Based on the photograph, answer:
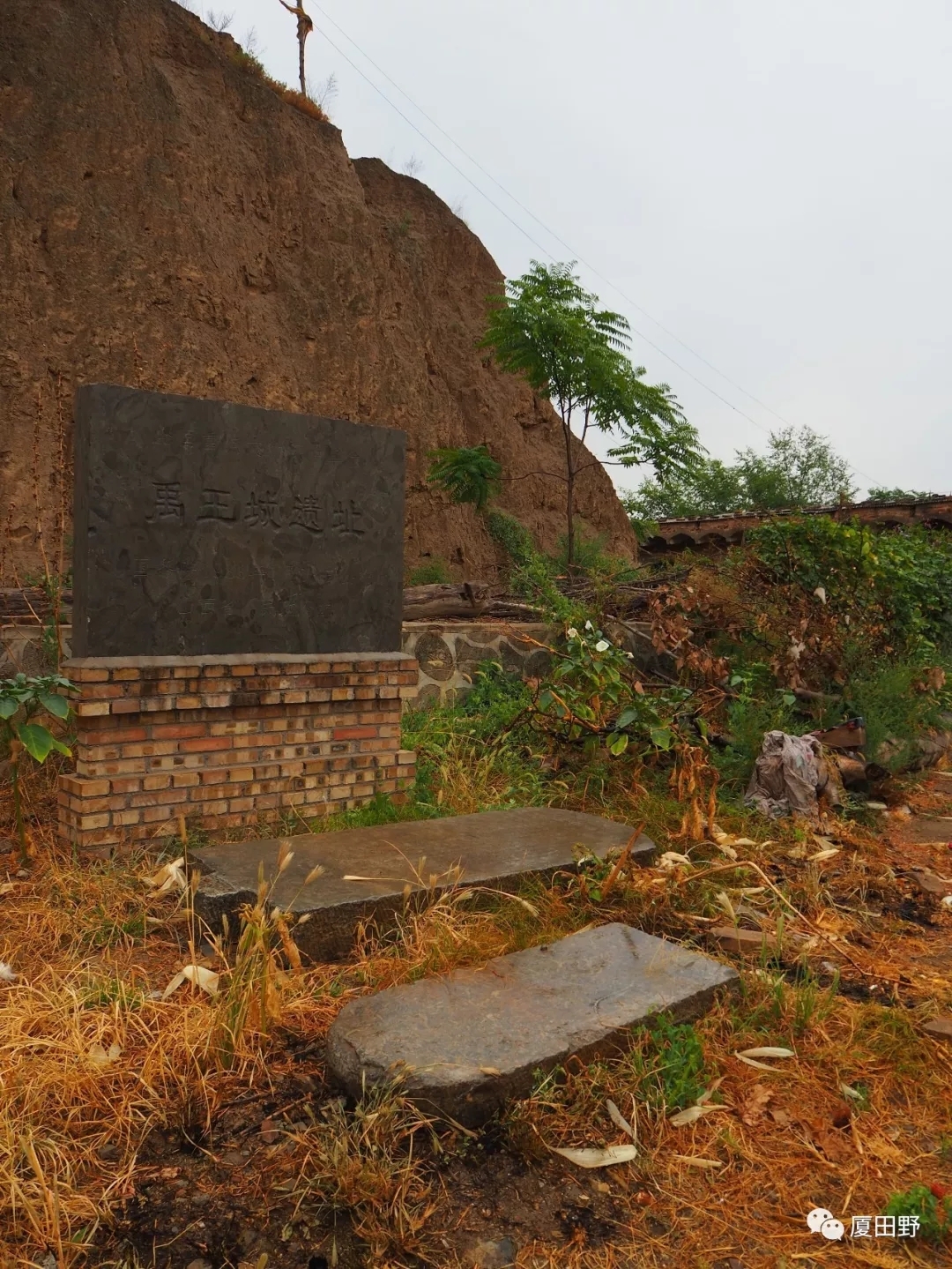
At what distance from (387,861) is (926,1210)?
2.30m

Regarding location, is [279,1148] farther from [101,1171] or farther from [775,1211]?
[775,1211]

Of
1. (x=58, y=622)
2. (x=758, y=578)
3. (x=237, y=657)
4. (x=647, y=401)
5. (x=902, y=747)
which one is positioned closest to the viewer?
(x=237, y=657)

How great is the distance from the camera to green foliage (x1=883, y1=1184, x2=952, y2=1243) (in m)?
2.12

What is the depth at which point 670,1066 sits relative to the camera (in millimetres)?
2662

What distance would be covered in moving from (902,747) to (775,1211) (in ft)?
17.8

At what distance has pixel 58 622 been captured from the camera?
5344 millimetres

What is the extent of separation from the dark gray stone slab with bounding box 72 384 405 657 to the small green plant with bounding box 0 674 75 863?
0.29 m

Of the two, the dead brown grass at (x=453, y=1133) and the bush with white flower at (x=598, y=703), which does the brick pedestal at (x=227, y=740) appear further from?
the bush with white flower at (x=598, y=703)

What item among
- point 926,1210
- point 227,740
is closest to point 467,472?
point 227,740

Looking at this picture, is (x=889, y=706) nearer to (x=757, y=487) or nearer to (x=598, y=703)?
(x=598, y=703)

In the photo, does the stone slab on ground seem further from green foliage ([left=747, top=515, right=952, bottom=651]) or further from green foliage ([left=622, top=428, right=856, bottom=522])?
green foliage ([left=622, top=428, right=856, bottom=522])

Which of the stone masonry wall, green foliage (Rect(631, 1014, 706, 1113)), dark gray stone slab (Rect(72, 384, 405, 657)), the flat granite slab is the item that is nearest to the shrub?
the stone masonry wall

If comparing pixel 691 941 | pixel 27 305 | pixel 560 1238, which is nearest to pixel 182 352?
pixel 27 305

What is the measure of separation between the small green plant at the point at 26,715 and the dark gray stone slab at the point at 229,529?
11.6 inches
